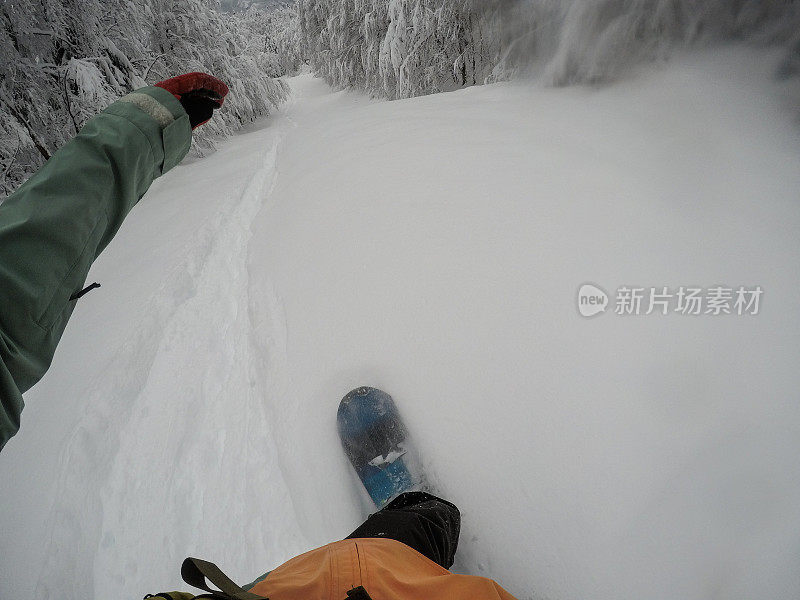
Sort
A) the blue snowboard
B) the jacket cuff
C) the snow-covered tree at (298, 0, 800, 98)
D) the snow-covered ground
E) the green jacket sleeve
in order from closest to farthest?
the green jacket sleeve
the jacket cuff
the snow-covered ground
the blue snowboard
the snow-covered tree at (298, 0, 800, 98)

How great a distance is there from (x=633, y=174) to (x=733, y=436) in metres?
1.82

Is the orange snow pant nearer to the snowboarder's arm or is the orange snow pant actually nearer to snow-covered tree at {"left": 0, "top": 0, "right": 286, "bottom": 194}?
the snowboarder's arm

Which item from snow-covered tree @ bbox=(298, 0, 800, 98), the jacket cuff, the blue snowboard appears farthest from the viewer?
snow-covered tree @ bbox=(298, 0, 800, 98)

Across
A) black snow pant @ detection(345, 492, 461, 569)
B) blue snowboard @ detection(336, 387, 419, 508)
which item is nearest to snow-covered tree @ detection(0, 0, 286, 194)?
blue snowboard @ detection(336, 387, 419, 508)

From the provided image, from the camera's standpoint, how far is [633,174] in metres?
2.60

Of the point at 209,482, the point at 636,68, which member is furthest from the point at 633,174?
the point at 209,482

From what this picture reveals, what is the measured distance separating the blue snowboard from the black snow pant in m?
0.25

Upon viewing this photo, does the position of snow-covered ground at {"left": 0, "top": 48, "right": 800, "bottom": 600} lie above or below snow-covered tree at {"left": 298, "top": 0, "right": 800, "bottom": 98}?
below

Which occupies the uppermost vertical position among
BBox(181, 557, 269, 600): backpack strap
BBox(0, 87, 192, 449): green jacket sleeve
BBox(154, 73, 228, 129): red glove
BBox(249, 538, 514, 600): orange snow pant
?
BBox(154, 73, 228, 129): red glove

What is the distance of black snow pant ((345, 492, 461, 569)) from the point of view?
131 centimetres

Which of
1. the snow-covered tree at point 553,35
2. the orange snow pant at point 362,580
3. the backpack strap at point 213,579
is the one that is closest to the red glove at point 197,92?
the backpack strap at point 213,579

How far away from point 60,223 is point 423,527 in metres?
1.45

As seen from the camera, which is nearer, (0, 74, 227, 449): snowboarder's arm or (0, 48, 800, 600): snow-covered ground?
(0, 74, 227, 449): snowboarder's arm

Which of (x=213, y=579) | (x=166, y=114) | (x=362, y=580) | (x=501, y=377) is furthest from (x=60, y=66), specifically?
(x=362, y=580)
